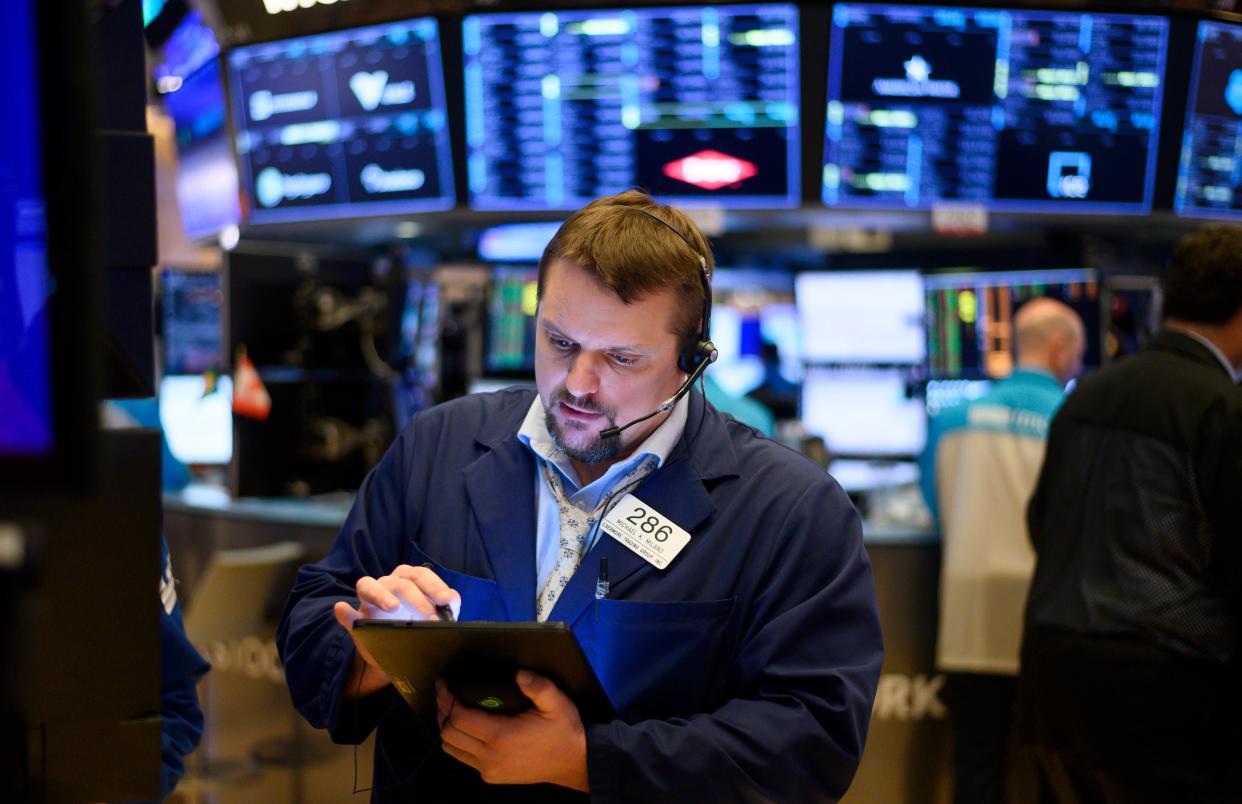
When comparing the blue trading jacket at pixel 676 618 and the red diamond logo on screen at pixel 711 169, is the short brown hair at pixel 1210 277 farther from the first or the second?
the blue trading jacket at pixel 676 618

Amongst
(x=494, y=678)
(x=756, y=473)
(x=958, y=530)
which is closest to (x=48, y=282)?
(x=494, y=678)

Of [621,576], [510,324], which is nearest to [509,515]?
[621,576]

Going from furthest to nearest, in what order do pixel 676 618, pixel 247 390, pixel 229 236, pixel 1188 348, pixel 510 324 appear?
pixel 229 236
pixel 510 324
pixel 247 390
pixel 1188 348
pixel 676 618

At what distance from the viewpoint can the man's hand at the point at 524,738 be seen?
4.79 feet

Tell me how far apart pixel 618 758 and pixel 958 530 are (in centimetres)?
257

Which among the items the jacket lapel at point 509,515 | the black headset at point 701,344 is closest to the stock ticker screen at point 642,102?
the black headset at point 701,344

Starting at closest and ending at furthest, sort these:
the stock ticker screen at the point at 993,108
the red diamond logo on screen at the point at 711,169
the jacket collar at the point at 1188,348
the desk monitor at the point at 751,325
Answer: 1. the jacket collar at the point at 1188,348
2. the stock ticker screen at the point at 993,108
3. the red diamond logo on screen at the point at 711,169
4. the desk monitor at the point at 751,325

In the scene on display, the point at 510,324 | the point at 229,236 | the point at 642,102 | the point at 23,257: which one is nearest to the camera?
the point at 23,257

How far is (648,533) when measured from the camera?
1.65 m

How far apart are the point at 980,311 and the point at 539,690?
382 cm

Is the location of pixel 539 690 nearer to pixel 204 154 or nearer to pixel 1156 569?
pixel 1156 569

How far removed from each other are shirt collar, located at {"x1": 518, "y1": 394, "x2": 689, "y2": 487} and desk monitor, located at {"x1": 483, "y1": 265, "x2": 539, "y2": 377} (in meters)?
2.93

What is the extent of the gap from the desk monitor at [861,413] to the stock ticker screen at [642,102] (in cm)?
132

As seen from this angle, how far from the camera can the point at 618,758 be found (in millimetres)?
1483
